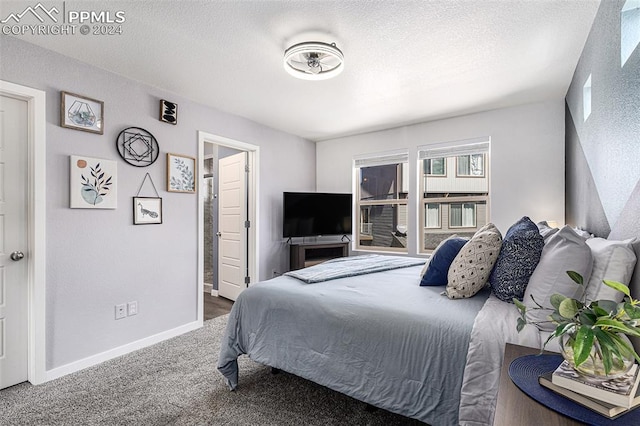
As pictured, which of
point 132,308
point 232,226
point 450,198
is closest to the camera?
point 132,308

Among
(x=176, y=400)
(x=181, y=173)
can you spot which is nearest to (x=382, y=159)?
(x=181, y=173)

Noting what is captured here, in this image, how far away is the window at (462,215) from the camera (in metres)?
4.23

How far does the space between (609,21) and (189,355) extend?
364 cm

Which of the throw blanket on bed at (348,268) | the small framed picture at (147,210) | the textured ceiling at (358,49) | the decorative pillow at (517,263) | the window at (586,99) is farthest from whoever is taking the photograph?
the small framed picture at (147,210)

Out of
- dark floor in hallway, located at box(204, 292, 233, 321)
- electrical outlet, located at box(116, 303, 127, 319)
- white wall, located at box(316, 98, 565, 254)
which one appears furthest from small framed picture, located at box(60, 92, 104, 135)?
white wall, located at box(316, 98, 565, 254)

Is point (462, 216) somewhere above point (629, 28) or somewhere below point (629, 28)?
below

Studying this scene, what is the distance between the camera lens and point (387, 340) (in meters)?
1.61

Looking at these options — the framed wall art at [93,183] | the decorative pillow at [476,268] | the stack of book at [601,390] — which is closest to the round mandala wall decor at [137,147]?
the framed wall art at [93,183]

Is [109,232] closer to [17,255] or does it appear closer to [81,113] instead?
[17,255]

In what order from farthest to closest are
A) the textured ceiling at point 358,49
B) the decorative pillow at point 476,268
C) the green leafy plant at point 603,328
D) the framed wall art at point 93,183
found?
the framed wall art at point 93,183 → the textured ceiling at point 358,49 → the decorative pillow at point 476,268 → the green leafy plant at point 603,328

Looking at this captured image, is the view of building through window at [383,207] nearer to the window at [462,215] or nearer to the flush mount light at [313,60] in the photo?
the window at [462,215]

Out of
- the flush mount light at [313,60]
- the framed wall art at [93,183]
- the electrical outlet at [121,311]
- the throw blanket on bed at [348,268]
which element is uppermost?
the flush mount light at [313,60]

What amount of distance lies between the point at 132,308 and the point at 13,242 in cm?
104

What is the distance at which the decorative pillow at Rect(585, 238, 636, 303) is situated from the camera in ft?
4.18
